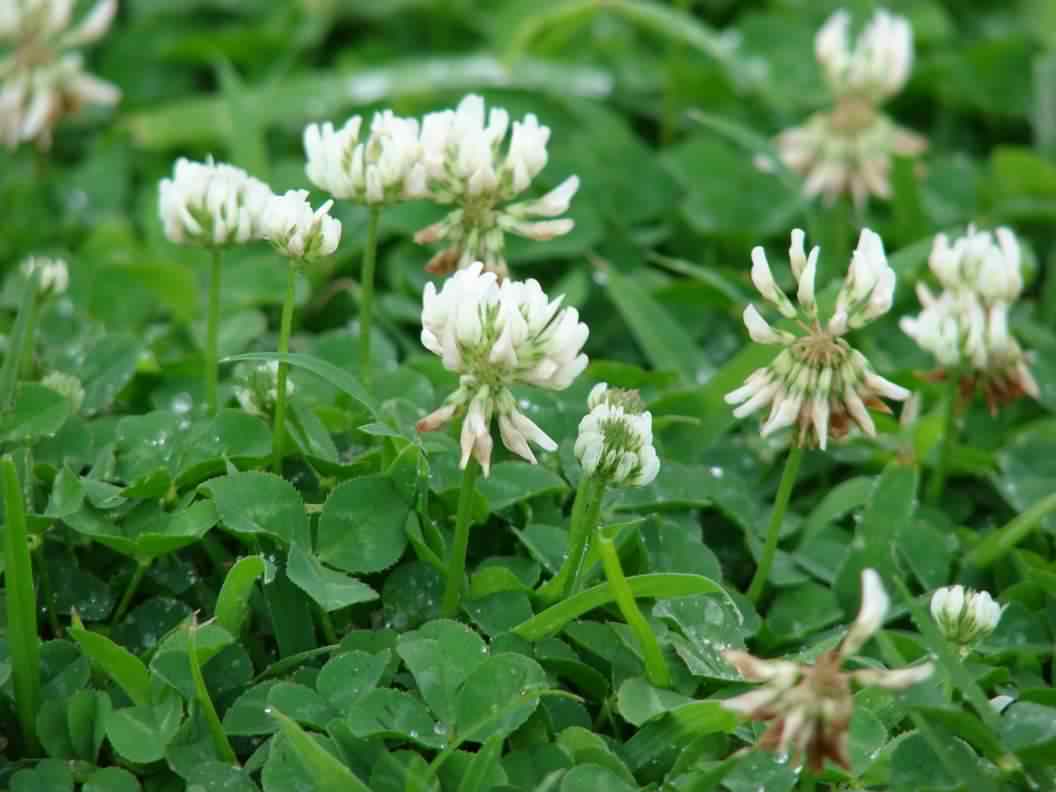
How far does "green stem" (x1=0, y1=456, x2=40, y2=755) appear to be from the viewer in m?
1.52

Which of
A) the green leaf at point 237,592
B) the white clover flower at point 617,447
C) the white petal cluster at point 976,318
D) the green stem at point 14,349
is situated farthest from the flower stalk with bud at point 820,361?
the green stem at point 14,349

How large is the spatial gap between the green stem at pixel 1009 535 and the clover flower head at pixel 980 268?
0.94ft

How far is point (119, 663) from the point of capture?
5.22ft

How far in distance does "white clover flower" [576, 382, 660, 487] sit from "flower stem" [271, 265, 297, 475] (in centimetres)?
38

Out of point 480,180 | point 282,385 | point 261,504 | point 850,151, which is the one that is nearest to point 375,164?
point 480,180

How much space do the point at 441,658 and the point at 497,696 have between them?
0.08m

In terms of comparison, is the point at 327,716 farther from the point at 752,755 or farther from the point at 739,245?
the point at 739,245

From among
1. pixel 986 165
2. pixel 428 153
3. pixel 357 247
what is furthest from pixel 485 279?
pixel 986 165

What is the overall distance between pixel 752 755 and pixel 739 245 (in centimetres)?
127

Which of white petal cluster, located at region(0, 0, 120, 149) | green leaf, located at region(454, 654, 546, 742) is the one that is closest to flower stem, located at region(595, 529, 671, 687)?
green leaf, located at region(454, 654, 546, 742)

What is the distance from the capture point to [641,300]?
2.33 m

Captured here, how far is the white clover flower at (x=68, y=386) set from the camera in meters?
1.91

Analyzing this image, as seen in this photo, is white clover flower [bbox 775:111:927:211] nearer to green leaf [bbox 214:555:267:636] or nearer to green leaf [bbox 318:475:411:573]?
green leaf [bbox 318:475:411:573]

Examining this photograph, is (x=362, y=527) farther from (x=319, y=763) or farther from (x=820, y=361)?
(x=820, y=361)
